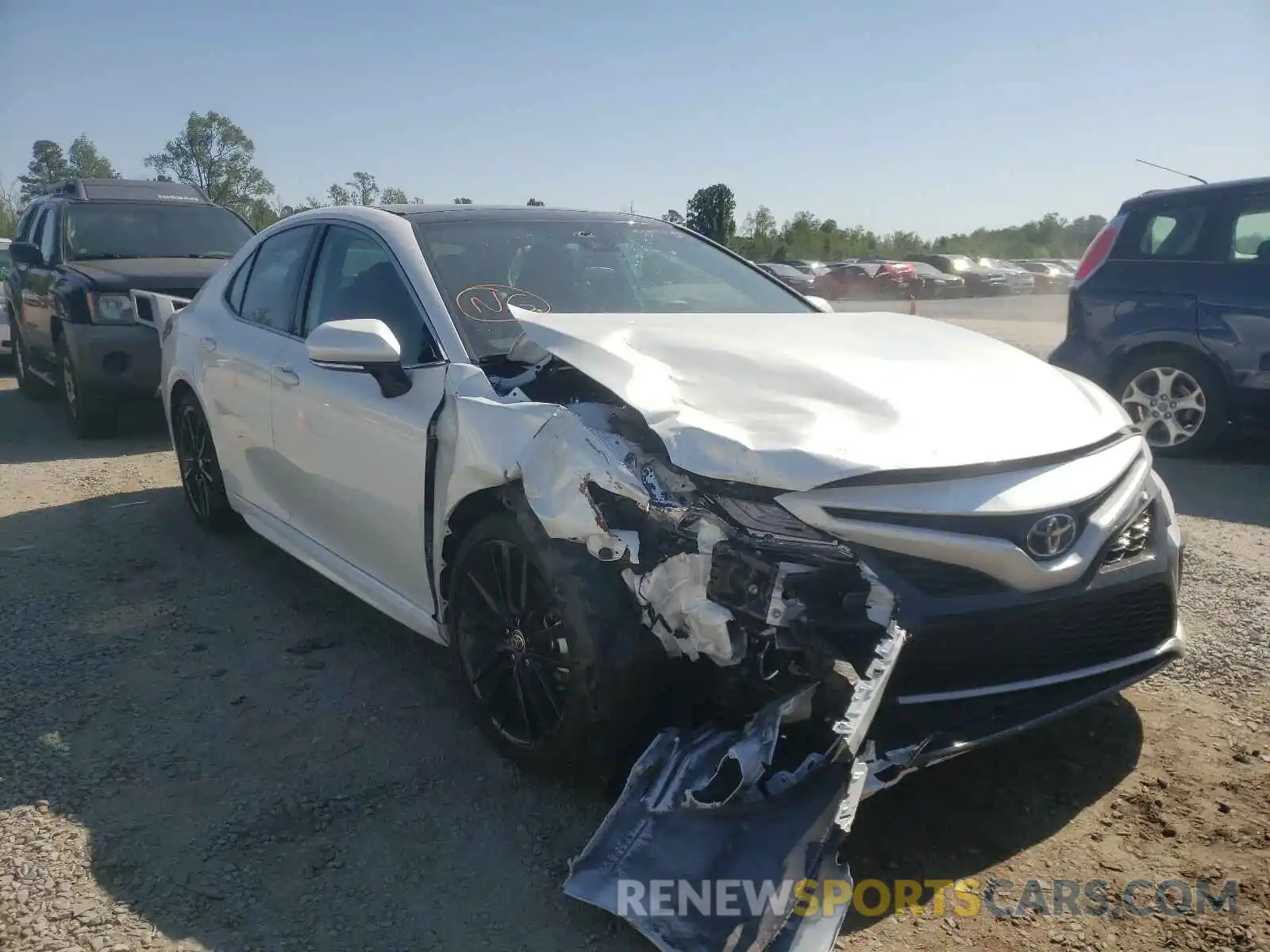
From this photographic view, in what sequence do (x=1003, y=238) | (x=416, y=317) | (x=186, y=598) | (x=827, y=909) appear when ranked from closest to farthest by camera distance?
1. (x=827, y=909)
2. (x=416, y=317)
3. (x=186, y=598)
4. (x=1003, y=238)

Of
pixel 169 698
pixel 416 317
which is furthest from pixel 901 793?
pixel 169 698

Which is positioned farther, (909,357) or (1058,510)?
(909,357)

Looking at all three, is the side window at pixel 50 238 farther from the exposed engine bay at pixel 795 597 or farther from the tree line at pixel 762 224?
the tree line at pixel 762 224

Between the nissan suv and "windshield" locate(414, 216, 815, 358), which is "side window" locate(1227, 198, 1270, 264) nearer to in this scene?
"windshield" locate(414, 216, 815, 358)

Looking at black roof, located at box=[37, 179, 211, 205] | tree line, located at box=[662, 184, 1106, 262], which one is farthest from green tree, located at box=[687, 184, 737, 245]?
black roof, located at box=[37, 179, 211, 205]

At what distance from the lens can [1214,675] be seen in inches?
140

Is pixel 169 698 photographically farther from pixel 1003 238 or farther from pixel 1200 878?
pixel 1003 238

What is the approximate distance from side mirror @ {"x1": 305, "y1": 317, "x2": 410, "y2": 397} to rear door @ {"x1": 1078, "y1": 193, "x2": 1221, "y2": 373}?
548 centimetres

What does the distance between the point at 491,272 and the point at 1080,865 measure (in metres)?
2.58

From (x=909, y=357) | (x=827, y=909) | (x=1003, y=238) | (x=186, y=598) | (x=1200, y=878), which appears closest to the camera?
(x=827, y=909)

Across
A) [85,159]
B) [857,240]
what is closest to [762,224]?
[857,240]

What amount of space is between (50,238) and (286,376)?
6432mm

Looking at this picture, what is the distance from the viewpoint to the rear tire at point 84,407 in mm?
7762

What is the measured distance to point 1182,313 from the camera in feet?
21.9
